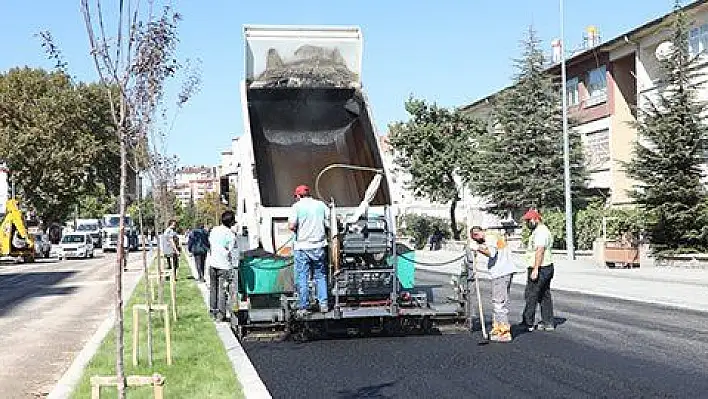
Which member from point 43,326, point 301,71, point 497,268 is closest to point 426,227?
point 43,326

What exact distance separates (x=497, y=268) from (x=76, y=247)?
50.1 meters

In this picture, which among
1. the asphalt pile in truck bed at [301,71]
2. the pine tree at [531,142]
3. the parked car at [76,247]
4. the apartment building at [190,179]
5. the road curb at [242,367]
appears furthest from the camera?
the parked car at [76,247]

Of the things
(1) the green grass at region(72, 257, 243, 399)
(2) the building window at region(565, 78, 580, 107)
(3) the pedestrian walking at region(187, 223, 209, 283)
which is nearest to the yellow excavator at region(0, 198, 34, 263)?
(3) the pedestrian walking at region(187, 223, 209, 283)

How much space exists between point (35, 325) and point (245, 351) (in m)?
6.36

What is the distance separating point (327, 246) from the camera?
12.7 metres

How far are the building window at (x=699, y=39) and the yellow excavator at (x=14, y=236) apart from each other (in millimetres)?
32391

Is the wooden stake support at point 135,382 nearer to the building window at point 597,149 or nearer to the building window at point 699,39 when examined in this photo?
the building window at point 699,39

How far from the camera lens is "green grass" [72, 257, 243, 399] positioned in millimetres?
9227

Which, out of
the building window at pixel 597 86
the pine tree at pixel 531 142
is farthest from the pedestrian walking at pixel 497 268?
the building window at pixel 597 86

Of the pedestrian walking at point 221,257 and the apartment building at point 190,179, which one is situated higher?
the apartment building at point 190,179

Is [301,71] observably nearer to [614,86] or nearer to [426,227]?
[614,86]

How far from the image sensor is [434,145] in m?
57.2

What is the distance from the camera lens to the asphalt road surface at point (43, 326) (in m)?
11.2

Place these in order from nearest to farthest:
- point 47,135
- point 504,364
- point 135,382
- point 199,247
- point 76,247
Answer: point 135,382
point 504,364
point 199,247
point 76,247
point 47,135
